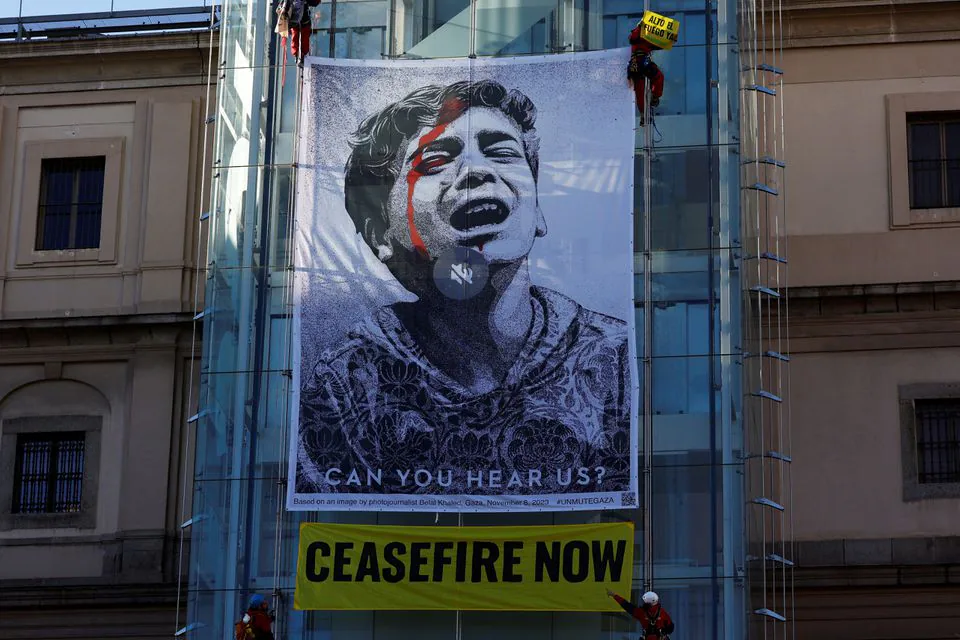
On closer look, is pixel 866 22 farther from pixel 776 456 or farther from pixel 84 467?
pixel 84 467

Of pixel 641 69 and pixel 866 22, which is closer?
pixel 641 69

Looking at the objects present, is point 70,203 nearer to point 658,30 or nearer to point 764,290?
point 658,30

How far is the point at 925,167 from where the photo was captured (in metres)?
30.3

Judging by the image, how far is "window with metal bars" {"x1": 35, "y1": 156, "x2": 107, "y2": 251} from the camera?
32.2 meters

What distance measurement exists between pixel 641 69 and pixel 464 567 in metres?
6.84

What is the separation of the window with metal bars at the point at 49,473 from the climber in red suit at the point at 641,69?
33.4 ft

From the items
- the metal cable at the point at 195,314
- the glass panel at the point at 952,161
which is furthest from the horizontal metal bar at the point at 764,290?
the metal cable at the point at 195,314

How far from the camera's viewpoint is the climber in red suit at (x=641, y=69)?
27.1 metres

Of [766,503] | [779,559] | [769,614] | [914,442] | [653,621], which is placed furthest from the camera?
[914,442]

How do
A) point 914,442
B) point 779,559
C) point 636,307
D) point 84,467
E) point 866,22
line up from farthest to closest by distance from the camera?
1. point 84,467
2. point 866,22
3. point 914,442
4. point 636,307
5. point 779,559

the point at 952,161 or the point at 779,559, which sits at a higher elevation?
the point at 952,161

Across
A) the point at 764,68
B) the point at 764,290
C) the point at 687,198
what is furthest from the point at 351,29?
the point at 764,290

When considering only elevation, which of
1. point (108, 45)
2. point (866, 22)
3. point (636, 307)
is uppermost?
point (866, 22)

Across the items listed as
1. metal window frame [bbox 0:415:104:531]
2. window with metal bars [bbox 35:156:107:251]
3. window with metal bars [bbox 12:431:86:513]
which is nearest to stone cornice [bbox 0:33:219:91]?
window with metal bars [bbox 35:156:107:251]
